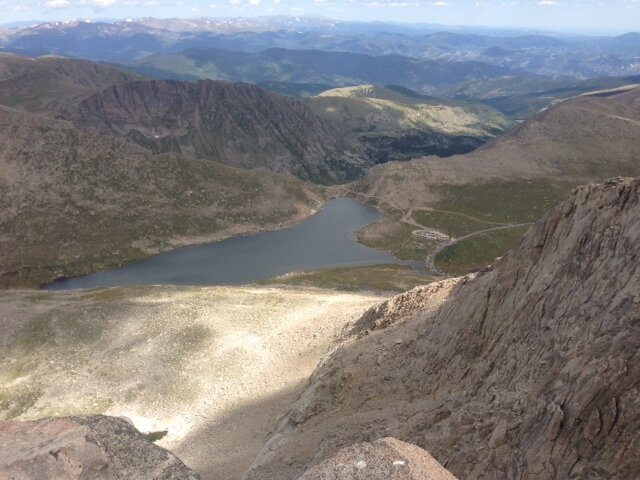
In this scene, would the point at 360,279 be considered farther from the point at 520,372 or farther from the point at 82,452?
the point at 82,452

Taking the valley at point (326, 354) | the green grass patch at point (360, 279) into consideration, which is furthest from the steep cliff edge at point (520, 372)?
the green grass patch at point (360, 279)

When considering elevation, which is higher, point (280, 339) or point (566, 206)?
point (566, 206)

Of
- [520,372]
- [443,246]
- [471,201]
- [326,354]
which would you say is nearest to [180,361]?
[326,354]

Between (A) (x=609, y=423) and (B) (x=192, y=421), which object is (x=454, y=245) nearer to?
(B) (x=192, y=421)

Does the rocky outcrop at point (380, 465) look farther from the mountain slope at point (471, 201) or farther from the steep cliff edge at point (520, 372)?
the mountain slope at point (471, 201)

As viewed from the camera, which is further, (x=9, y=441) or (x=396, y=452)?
(x=9, y=441)

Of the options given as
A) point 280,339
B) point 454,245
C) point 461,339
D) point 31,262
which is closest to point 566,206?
point 461,339

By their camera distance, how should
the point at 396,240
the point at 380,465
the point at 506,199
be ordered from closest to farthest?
1. the point at 380,465
2. the point at 396,240
3. the point at 506,199
